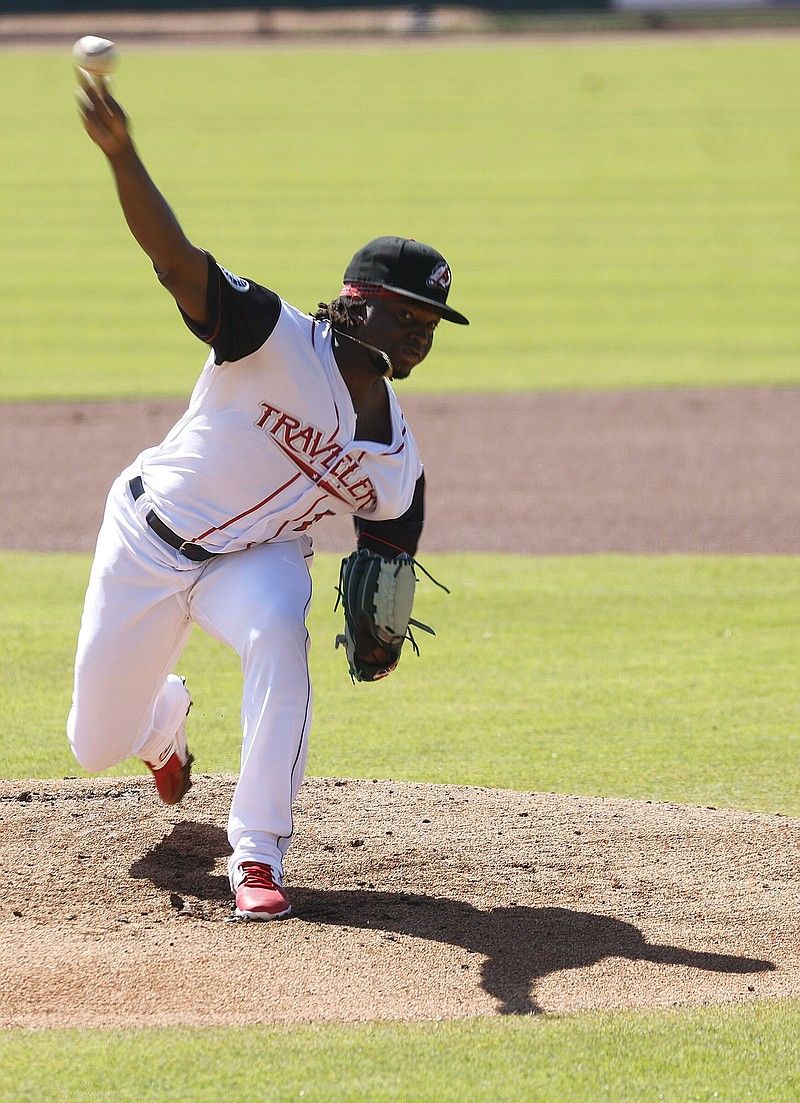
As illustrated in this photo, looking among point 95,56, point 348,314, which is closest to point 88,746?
point 348,314

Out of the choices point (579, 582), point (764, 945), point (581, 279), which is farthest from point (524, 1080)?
point (581, 279)

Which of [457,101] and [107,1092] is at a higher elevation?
[457,101]

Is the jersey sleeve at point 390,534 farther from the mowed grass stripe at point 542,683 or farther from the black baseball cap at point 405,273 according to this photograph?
the mowed grass stripe at point 542,683

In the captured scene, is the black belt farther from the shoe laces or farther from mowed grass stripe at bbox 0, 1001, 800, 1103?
mowed grass stripe at bbox 0, 1001, 800, 1103

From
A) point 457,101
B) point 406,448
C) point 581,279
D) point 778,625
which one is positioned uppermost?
point 457,101

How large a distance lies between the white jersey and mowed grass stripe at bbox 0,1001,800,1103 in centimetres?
133

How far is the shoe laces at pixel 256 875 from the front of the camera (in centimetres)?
408

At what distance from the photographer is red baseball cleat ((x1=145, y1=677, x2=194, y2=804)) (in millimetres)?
4781

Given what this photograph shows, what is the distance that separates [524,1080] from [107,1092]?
0.79 m

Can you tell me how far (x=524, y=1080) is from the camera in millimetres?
3191

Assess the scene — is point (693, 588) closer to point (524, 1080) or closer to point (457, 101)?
point (524, 1080)

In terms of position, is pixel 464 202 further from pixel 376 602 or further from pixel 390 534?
pixel 376 602

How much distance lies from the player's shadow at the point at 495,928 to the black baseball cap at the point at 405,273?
59.6 inches

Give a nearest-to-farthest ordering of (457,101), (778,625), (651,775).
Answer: (651,775)
(778,625)
(457,101)
